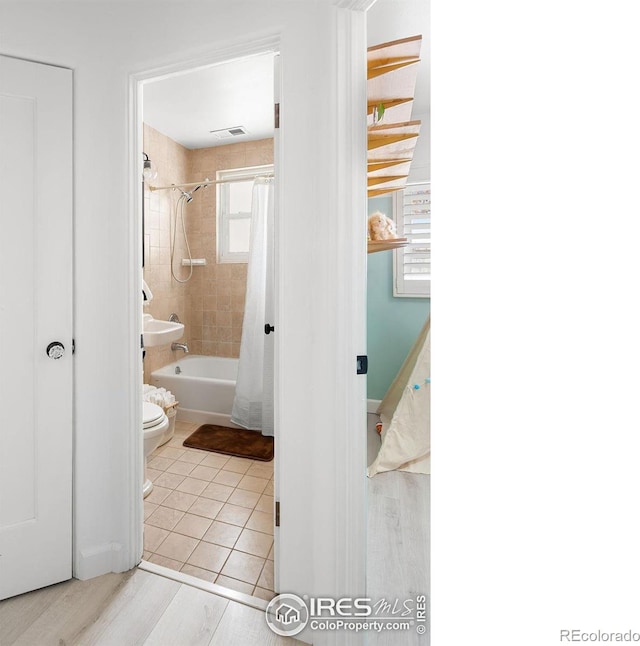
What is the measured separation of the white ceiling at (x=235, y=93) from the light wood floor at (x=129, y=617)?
2.19 metres

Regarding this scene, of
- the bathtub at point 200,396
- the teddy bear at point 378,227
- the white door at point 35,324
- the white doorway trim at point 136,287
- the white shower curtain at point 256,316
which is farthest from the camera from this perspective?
the bathtub at point 200,396

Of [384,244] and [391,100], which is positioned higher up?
[391,100]

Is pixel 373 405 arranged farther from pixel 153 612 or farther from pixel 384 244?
pixel 153 612

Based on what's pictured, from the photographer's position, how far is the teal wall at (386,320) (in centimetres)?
314

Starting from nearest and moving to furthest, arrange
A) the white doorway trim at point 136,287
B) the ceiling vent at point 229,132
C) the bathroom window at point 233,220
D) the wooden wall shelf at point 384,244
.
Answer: the white doorway trim at point 136,287 → the wooden wall shelf at point 384,244 → the ceiling vent at point 229,132 → the bathroom window at point 233,220

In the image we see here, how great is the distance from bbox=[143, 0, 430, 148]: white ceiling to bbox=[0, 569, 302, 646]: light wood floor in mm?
2192

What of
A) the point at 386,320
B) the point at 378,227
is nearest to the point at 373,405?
the point at 386,320

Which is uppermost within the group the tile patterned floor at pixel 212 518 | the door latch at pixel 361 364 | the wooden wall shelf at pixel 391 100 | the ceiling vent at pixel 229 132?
the ceiling vent at pixel 229 132

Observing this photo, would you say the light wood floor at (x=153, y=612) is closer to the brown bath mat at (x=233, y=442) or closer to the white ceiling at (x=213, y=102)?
the brown bath mat at (x=233, y=442)

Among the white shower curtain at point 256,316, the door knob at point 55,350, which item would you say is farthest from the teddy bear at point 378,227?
the door knob at point 55,350

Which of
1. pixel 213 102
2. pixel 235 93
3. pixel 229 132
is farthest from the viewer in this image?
pixel 229 132

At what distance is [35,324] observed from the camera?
1.39 m

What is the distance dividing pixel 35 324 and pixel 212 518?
117 centimetres
